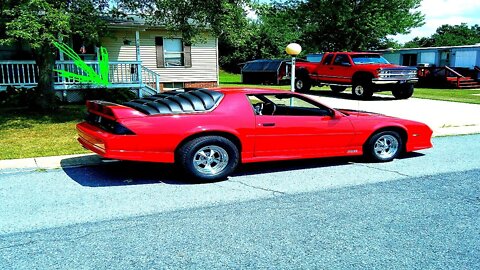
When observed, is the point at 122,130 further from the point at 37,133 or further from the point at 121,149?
the point at 37,133

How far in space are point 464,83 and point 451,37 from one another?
199ft

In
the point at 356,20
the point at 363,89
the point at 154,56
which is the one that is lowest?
the point at 363,89

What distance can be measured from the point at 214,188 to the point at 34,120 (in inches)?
305

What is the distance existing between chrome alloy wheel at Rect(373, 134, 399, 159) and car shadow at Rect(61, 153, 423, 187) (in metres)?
0.30

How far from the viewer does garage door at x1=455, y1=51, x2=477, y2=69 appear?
29688mm

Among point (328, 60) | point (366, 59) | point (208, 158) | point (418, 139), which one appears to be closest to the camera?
point (208, 158)

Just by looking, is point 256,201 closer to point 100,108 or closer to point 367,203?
point 367,203

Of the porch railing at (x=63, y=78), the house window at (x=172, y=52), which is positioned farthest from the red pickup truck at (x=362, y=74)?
the porch railing at (x=63, y=78)

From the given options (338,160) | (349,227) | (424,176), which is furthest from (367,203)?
(338,160)

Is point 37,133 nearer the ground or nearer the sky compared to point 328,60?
nearer the ground

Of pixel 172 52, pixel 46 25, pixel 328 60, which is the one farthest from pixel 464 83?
pixel 46 25

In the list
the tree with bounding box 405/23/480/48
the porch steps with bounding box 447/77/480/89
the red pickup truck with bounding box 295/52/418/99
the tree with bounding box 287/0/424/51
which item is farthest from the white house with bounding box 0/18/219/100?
the tree with bounding box 405/23/480/48

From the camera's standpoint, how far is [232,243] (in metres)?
3.68

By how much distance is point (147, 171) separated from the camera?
629cm
